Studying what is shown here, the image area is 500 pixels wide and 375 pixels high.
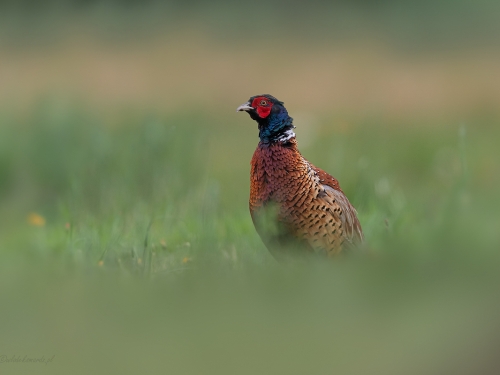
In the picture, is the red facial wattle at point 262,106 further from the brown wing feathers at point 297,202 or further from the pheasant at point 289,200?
the brown wing feathers at point 297,202

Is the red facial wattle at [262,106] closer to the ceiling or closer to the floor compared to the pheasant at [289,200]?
closer to the ceiling

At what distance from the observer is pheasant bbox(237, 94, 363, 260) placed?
4117mm

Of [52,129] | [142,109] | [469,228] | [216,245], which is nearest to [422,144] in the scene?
[142,109]

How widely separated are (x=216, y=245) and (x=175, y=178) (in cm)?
172

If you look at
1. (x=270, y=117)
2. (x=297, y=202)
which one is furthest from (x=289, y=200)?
(x=270, y=117)

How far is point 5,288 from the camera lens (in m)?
3.06

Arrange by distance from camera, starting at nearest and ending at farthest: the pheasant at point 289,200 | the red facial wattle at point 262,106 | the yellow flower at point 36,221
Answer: the pheasant at point 289,200, the red facial wattle at point 262,106, the yellow flower at point 36,221

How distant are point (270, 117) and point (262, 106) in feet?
0.23

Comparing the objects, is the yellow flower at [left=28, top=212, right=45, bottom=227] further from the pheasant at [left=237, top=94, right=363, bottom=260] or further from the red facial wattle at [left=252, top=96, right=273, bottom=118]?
the red facial wattle at [left=252, top=96, right=273, bottom=118]

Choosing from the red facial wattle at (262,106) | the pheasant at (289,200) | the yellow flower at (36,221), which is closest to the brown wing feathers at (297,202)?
the pheasant at (289,200)

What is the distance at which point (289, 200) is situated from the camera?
4156 millimetres

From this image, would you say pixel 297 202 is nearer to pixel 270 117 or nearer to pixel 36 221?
pixel 270 117

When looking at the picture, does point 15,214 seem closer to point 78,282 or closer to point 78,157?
point 78,157

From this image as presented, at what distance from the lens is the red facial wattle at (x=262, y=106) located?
4254mm
